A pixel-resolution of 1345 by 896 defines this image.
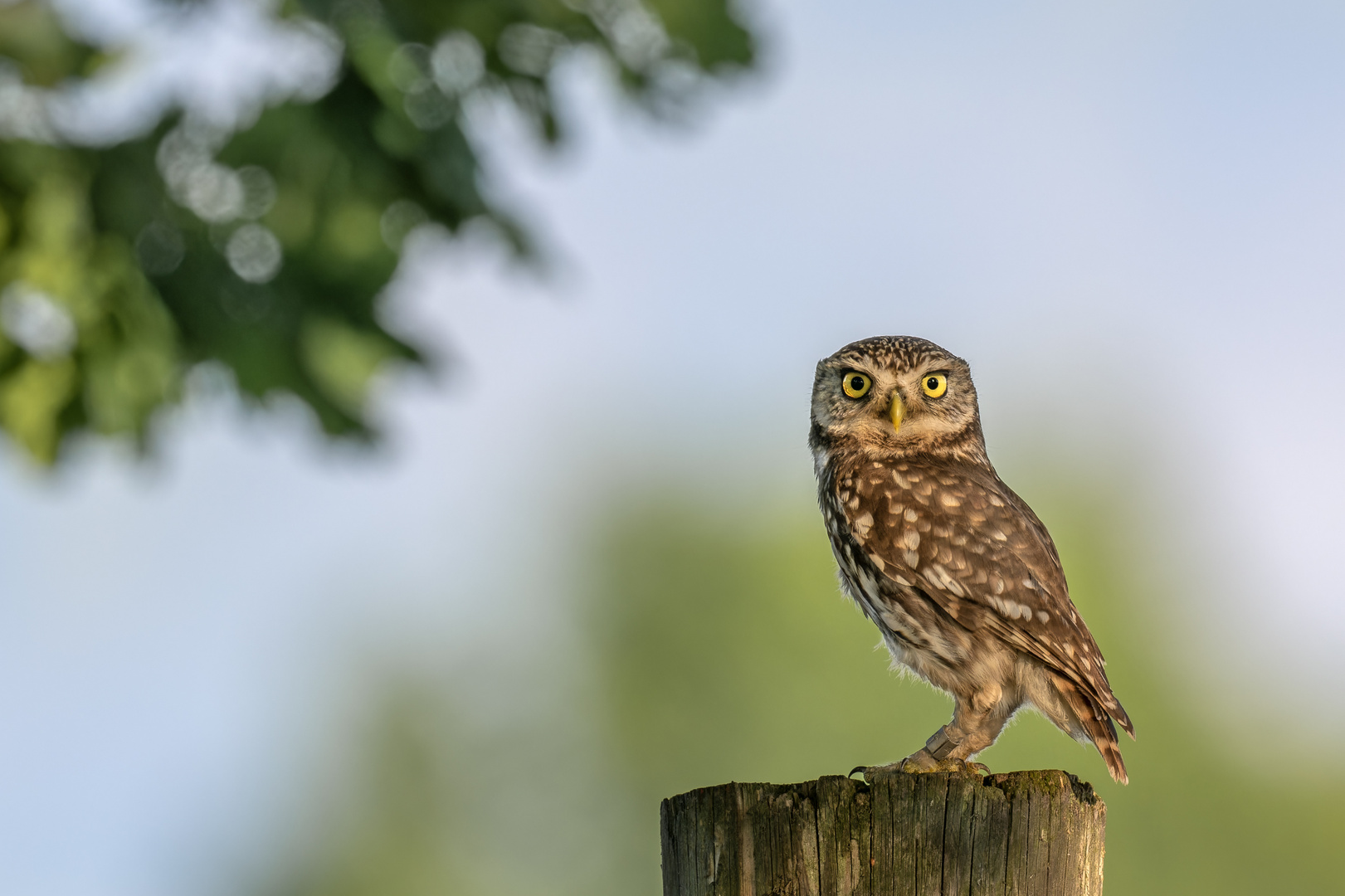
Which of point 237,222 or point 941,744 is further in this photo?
point 941,744

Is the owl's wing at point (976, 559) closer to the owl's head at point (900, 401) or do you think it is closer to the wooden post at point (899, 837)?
the owl's head at point (900, 401)

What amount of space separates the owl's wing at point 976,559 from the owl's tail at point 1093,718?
0.11 feet

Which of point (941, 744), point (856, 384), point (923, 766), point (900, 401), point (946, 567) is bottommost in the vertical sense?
point (923, 766)

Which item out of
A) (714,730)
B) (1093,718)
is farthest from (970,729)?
(714,730)

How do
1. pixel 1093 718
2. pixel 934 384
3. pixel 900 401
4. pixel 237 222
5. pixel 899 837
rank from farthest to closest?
pixel 934 384
pixel 900 401
pixel 1093 718
pixel 237 222
pixel 899 837

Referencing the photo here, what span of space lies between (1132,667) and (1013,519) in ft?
58.0

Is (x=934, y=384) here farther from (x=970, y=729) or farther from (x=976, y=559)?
(x=970, y=729)

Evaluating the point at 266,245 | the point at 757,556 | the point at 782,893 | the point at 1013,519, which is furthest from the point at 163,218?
the point at 757,556

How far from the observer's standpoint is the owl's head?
5316mm

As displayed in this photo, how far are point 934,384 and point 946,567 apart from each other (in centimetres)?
88

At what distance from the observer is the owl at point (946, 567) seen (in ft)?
15.5

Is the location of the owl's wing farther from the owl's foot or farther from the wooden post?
the wooden post

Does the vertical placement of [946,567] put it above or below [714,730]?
below

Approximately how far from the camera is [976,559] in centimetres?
481
